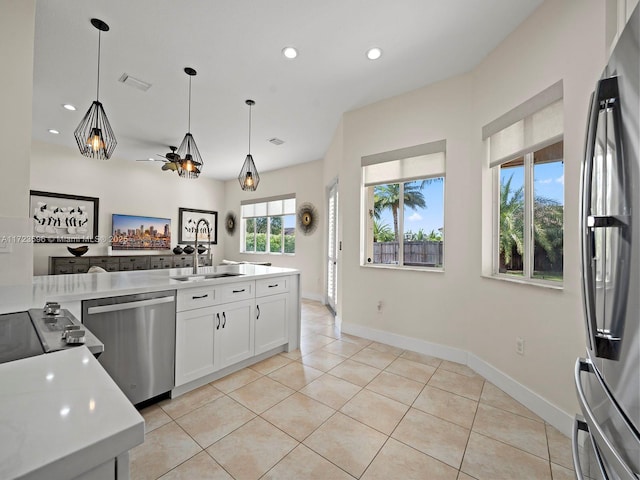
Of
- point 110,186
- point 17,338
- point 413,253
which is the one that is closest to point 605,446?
point 17,338

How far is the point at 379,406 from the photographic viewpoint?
2.08 meters

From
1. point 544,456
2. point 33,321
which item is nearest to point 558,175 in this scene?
point 544,456

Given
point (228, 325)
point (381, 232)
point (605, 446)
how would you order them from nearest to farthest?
point (605, 446) → point (228, 325) → point (381, 232)

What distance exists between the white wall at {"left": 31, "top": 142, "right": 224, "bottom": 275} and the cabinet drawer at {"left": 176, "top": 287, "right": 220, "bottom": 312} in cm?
452

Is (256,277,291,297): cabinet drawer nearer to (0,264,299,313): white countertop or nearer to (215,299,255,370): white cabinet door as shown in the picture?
(215,299,255,370): white cabinet door

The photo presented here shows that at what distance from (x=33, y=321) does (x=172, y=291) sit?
1.09 m

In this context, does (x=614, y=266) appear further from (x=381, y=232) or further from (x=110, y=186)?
(x=110, y=186)

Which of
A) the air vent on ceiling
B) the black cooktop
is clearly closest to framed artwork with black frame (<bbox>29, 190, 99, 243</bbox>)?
the air vent on ceiling

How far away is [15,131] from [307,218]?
4.46 meters

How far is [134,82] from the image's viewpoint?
305 centimetres

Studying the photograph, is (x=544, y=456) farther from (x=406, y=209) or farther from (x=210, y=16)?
(x=210, y=16)

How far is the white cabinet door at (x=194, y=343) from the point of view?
2150 millimetres

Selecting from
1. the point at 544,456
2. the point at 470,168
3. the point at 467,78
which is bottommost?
the point at 544,456

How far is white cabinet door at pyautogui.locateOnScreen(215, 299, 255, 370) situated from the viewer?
242 cm
